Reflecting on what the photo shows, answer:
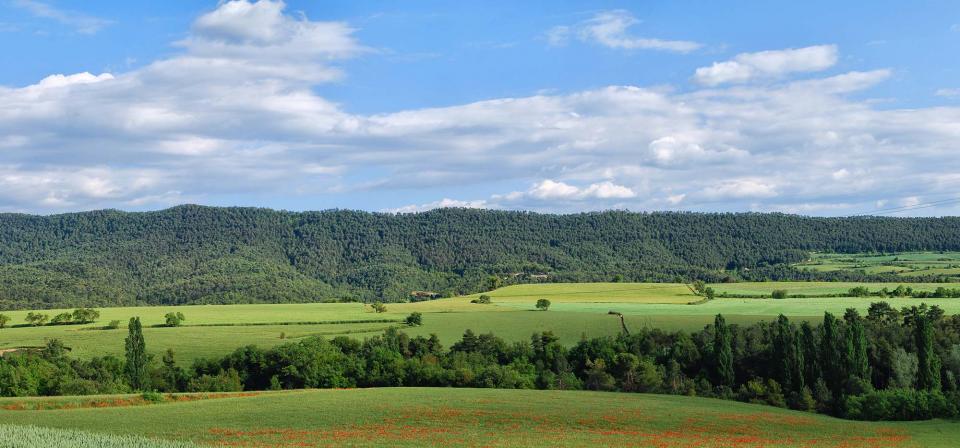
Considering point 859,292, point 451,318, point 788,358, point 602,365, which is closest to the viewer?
point 788,358

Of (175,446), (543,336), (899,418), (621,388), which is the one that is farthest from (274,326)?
(175,446)

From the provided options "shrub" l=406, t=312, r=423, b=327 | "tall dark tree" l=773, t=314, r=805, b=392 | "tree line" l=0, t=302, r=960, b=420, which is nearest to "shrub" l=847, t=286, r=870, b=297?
"tree line" l=0, t=302, r=960, b=420

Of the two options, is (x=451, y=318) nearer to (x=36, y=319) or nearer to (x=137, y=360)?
(x=137, y=360)

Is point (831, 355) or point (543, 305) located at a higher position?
point (543, 305)

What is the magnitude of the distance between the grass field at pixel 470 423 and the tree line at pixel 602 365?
2112 centimetres

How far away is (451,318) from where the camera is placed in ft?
484

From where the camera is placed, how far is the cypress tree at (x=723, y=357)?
328 feet

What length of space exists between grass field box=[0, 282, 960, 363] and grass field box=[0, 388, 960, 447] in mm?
55633

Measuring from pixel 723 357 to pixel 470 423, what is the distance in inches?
2231

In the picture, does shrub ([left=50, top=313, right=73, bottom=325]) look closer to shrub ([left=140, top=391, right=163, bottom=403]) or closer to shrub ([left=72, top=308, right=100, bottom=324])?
shrub ([left=72, top=308, right=100, bottom=324])

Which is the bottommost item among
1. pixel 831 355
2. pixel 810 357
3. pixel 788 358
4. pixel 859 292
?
pixel 788 358

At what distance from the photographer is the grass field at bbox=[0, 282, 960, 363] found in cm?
12481

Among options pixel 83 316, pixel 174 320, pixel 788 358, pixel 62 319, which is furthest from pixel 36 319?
pixel 788 358

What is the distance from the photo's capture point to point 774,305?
491 ft
